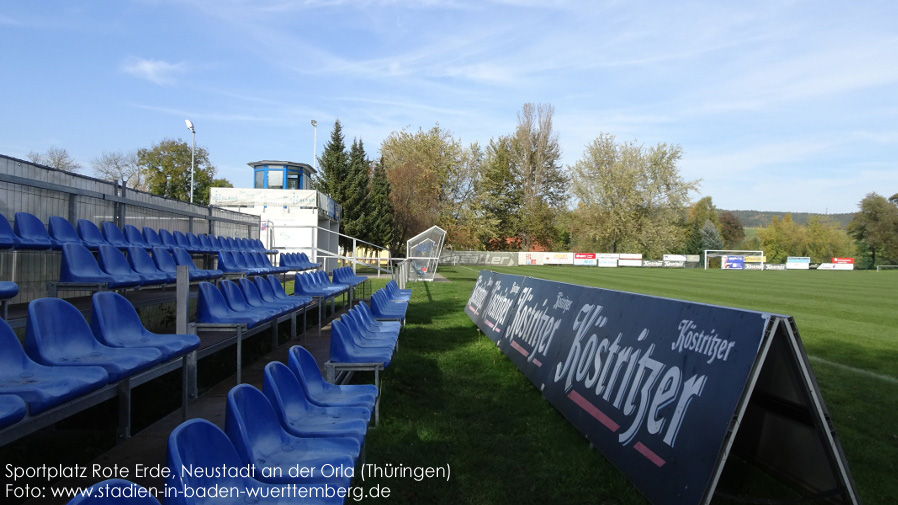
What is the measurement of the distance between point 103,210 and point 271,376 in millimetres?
7090

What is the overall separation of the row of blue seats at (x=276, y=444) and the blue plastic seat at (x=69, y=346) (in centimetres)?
85

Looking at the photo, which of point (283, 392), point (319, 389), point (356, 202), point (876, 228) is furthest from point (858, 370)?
point (876, 228)

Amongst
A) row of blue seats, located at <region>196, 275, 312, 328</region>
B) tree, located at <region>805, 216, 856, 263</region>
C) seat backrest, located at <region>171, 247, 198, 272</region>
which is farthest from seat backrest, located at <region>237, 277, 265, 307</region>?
tree, located at <region>805, 216, 856, 263</region>

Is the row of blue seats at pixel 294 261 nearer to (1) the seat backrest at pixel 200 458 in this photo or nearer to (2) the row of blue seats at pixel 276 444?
(2) the row of blue seats at pixel 276 444

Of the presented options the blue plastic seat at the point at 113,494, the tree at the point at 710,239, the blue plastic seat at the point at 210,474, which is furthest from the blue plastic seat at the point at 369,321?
the tree at the point at 710,239

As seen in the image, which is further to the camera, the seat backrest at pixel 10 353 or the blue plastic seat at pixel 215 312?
the blue plastic seat at pixel 215 312

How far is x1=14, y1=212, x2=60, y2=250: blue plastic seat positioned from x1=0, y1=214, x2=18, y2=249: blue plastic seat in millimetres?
88

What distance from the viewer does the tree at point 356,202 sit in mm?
38094

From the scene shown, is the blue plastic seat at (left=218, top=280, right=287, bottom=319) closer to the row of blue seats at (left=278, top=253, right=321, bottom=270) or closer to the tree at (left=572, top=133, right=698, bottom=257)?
the row of blue seats at (left=278, top=253, right=321, bottom=270)

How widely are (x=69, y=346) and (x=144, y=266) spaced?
11.9 ft

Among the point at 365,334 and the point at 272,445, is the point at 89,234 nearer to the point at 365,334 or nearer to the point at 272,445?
the point at 365,334

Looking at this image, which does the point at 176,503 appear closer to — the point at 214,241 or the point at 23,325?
the point at 23,325

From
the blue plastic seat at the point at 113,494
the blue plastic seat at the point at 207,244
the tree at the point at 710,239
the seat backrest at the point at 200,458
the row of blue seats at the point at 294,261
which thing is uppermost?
the tree at the point at 710,239

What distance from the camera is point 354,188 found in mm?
38656
